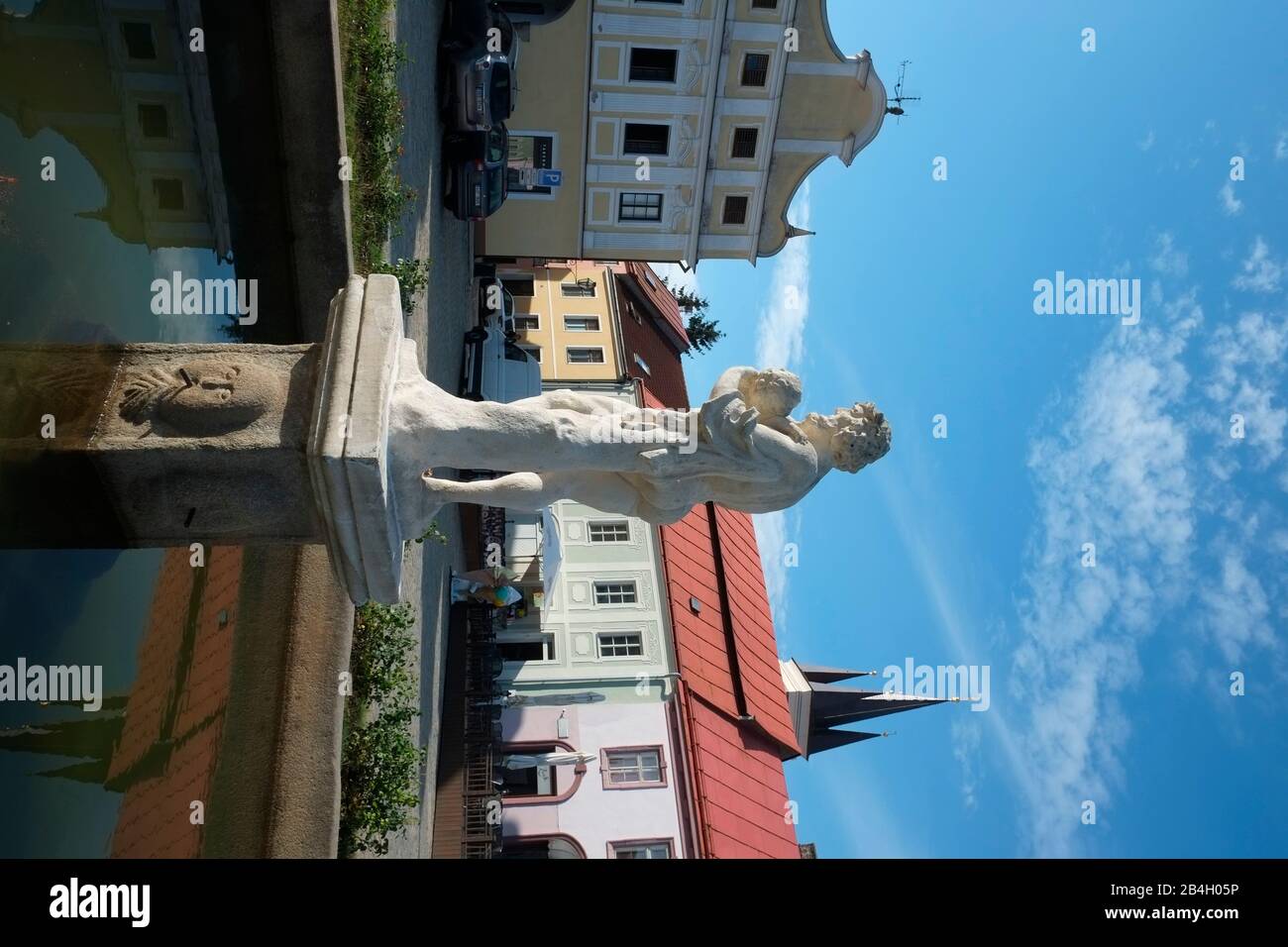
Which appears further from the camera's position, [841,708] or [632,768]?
[841,708]

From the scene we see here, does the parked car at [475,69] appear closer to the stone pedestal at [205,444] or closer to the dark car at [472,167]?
the dark car at [472,167]

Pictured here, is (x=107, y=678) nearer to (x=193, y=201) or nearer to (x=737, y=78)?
(x=193, y=201)

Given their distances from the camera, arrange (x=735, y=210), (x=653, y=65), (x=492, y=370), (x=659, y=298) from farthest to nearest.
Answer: (x=659, y=298), (x=735, y=210), (x=653, y=65), (x=492, y=370)

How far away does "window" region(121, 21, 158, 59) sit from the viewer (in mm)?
6719

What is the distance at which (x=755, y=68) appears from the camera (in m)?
21.6

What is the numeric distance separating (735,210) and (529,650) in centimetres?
1236

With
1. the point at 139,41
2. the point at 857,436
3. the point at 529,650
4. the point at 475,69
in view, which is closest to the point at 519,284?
the point at 529,650

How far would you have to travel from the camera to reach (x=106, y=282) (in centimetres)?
645

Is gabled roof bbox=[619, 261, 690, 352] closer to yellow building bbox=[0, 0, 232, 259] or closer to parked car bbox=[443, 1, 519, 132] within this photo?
parked car bbox=[443, 1, 519, 132]

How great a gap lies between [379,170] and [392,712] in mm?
6249

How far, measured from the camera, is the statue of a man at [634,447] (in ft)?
20.7

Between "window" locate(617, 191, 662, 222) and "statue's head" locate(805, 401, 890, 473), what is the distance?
17073 millimetres

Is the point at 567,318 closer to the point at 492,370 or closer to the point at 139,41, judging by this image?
the point at 492,370

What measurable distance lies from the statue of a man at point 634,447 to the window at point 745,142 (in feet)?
54.5
